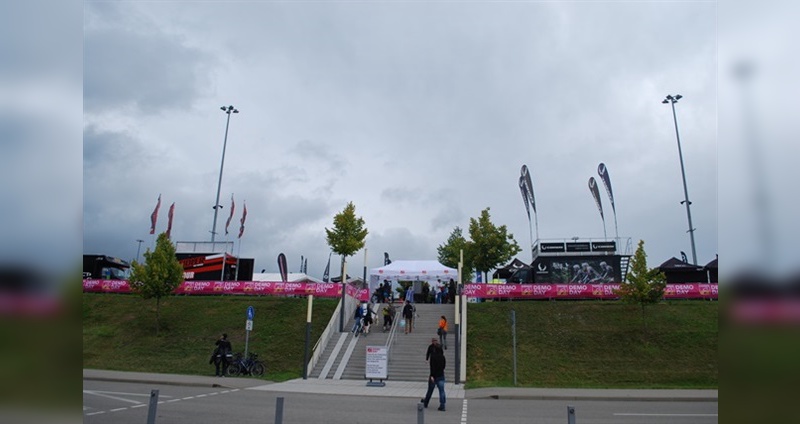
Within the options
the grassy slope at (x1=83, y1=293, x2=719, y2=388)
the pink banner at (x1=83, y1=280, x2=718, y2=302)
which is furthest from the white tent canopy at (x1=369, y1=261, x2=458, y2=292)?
the grassy slope at (x1=83, y1=293, x2=719, y2=388)

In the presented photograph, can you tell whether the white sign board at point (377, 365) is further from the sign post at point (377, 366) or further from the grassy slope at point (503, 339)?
the grassy slope at point (503, 339)

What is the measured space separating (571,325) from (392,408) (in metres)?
15.6

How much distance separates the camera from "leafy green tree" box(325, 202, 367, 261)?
40031 mm

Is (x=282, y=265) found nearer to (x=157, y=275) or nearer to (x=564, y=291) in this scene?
(x=157, y=275)

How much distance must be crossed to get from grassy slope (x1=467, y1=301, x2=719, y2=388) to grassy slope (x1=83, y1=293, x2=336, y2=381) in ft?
28.3

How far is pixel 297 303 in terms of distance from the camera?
3116 cm

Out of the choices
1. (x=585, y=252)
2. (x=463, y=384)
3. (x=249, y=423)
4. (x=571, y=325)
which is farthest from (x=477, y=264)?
(x=249, y=423)

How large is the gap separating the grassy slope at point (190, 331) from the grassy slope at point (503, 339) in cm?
5

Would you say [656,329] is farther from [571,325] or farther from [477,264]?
[477,264]

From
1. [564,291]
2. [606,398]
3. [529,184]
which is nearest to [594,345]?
[564,291]

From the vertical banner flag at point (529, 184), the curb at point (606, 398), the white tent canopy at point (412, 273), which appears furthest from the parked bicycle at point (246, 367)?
the vertical banner flag at point (529, 184)

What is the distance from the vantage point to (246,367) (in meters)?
21.7

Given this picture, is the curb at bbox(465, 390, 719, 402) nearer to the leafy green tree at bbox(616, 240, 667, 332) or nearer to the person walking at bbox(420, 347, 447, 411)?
the person walking at bbox(420, 347, 447, 411)

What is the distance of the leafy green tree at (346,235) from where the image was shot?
131 ft
